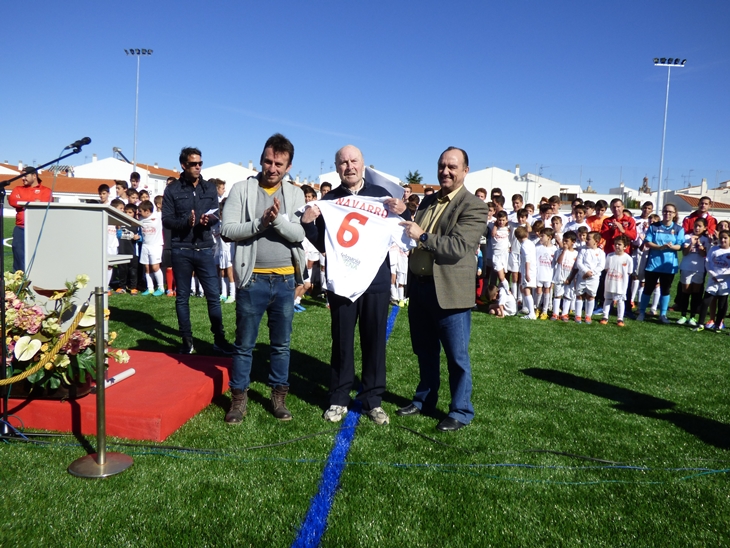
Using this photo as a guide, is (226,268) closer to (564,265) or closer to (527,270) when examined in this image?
(527,270)

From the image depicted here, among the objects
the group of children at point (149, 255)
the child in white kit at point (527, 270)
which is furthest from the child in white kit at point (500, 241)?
the group of children at point (149, 255)

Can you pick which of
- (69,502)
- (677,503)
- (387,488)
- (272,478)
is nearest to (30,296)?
(69,502)

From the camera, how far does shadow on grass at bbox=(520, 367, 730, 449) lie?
15.8 feet

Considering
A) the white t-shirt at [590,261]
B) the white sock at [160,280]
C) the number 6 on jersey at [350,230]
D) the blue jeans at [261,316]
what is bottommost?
Answer: the white sock at [160,280]

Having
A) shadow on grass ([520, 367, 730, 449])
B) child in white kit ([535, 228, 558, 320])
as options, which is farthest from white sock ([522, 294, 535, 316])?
shadow on grass ([520, 367, 730, 449])

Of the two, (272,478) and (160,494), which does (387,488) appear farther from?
(160,494)

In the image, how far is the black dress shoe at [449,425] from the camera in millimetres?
4613

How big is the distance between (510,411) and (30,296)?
14.7 ft

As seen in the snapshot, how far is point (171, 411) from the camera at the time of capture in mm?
4297

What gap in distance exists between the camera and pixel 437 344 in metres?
5.04

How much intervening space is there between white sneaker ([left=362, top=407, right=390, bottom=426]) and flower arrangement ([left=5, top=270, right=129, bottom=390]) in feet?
7.12

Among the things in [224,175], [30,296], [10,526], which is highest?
[224,175]

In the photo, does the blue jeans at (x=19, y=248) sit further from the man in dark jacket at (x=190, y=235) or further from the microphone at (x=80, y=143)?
the microphone at (x=80, y=143)

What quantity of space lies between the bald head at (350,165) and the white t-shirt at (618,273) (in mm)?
7719
